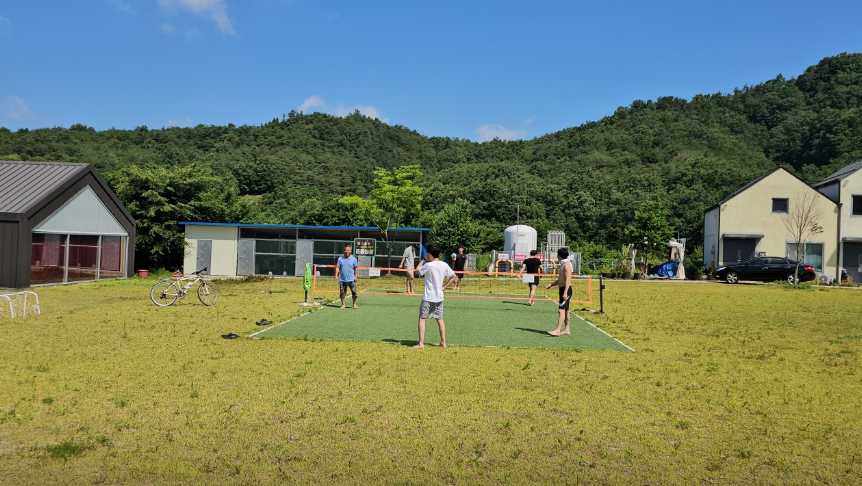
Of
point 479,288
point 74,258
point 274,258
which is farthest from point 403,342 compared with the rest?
point 274,258

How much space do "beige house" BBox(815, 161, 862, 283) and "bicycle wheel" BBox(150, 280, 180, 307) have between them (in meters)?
36.1

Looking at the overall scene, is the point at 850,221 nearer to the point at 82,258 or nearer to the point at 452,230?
the point at 452,230

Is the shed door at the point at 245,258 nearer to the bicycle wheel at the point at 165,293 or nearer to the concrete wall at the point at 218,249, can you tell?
the concrete wall at the point at 218,249

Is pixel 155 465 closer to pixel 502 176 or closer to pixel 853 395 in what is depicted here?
pixel 853 395

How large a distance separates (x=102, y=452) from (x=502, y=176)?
229ft

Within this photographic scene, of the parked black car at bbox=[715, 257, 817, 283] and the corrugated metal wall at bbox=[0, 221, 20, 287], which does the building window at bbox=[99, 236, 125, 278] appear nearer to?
the corrugated metal wall at bbox=[0, 221, 20, 287]

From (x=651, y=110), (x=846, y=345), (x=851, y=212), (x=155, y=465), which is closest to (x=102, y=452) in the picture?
(x=155, y=465)

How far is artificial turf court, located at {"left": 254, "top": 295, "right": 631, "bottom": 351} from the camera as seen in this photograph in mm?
11984

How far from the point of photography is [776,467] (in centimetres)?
542

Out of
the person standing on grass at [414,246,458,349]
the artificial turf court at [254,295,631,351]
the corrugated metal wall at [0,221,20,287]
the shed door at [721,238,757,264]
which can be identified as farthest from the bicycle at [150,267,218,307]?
the shed door at [721,238,757,264]

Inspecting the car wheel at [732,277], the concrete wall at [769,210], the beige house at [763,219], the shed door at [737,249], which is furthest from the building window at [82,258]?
the shed door at [737,249]

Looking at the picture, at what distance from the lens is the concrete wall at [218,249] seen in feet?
122

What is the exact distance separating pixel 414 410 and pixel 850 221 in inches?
1575

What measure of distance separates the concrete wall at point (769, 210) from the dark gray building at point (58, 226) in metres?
32.0
